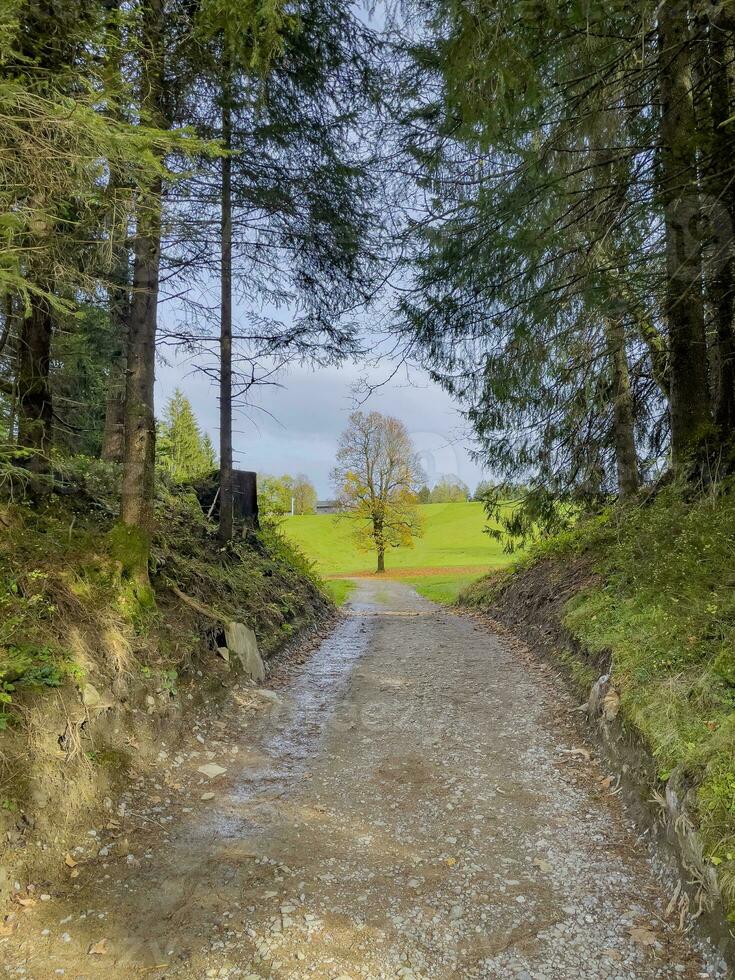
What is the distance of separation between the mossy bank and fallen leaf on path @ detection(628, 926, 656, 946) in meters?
2.98

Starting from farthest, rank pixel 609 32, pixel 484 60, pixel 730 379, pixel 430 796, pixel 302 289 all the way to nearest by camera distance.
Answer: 1. pixel 302 289
2. pixel 730 379
3. pixel 609 32
4. pixel 484 60
5. pixel 430 796

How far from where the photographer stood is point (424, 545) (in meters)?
49.1

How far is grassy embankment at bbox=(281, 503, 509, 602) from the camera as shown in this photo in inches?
1183

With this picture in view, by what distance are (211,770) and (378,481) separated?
27.8 m

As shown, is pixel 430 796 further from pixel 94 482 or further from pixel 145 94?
pixel 145 94

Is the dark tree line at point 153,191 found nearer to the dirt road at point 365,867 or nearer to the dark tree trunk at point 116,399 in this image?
the dark tree trunk at point 116,399

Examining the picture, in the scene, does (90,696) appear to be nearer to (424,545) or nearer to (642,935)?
(642,935)

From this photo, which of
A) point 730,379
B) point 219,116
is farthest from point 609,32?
point 219,116

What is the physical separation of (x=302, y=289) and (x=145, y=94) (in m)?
3.33

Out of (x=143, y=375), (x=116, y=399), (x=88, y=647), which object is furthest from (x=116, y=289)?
(x=116, y=399)

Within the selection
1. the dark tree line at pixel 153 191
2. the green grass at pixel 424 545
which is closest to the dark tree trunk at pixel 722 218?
the dark tree line at pixel 153 191

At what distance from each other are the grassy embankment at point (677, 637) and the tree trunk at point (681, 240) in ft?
3.25

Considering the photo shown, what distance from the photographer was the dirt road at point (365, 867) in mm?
2422

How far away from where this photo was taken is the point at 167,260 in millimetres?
7293
